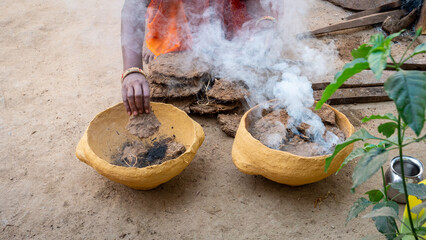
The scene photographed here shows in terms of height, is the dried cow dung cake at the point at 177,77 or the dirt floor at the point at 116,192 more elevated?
the dried cow dung cake at the point at 177,77

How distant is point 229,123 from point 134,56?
97 cm

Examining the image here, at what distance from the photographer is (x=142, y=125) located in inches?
102

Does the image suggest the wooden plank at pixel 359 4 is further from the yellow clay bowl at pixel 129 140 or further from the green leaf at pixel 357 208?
the green leaf at pixel 357 208

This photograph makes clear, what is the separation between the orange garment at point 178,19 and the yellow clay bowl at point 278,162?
1.42 m

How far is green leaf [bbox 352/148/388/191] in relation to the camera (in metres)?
1.05

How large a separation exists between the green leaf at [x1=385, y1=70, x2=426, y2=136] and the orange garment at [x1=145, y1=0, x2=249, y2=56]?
2.63 m

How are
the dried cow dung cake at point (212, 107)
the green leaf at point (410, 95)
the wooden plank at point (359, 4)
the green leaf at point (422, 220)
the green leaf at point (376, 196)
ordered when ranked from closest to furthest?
the green leaf at point (410, 95) < the green leaf at point (422, 220) < the green leaf at point (376, 196) < the dried cow dung cake at point (212, 107) < the wooden plank at point (359, 4)

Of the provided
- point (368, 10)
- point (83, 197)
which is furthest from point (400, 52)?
point (83, 197)

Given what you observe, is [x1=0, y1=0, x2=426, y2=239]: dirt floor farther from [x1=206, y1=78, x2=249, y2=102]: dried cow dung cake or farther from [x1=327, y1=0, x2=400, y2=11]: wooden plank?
[x1=327, y1=0, x2=400, y2=11]: wooden plank

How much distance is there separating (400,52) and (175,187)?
11.1 ft

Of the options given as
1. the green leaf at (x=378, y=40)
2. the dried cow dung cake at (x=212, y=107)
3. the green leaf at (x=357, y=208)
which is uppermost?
the green leaf at (x=378, y=40)

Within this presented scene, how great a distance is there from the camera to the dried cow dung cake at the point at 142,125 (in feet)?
8.46

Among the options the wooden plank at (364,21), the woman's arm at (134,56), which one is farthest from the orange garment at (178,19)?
the wooden plank at (364,21)

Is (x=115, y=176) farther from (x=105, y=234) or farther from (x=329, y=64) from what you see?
(x=329, y=64)
